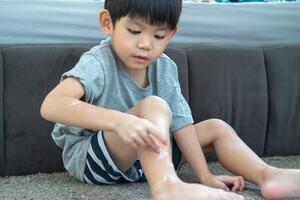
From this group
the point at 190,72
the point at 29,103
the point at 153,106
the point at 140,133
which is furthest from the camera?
the point at 190,72

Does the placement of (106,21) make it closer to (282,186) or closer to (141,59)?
(141,59)

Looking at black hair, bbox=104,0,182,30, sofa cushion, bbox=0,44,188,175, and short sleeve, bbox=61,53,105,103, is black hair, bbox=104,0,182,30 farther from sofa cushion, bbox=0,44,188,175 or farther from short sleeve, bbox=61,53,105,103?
sofa cushion, bbox=0,44,188,175

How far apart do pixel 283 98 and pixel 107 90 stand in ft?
1.64

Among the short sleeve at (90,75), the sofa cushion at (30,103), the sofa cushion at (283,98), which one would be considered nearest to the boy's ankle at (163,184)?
the short sleeve at (90,75)

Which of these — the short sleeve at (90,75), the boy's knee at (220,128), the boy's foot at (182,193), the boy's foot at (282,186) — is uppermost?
the short sleeve at (90,75)

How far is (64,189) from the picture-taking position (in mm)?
868

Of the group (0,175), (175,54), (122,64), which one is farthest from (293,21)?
(0,175)

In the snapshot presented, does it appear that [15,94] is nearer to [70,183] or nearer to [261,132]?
[70,183]

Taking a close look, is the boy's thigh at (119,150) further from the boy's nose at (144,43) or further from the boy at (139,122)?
the boy's nose at (144,43)

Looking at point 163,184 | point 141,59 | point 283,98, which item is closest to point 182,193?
point 163,184

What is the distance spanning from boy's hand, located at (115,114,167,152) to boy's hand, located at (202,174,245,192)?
0.23 meters

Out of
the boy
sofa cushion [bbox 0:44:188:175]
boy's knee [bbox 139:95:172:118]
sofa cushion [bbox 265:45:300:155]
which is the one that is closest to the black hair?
the boy

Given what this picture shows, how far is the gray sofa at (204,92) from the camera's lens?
0.99 metres

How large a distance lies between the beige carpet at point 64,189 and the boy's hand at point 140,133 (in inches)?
6.6
